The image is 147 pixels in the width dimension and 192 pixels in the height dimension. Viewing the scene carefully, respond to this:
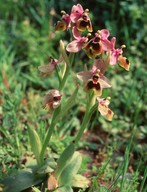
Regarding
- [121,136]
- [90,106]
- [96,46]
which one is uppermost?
[96,46]

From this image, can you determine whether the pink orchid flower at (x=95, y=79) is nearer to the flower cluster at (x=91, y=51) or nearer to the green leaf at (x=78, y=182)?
the flower cluster at (x=91, y=51)

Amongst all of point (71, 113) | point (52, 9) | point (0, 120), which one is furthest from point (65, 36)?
point (0, 120)

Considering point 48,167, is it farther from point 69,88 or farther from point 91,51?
point 69,88

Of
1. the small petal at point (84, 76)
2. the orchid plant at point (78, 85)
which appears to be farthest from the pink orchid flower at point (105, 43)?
the small petal at point (84, 76)

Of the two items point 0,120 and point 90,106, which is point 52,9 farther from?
point 90,106

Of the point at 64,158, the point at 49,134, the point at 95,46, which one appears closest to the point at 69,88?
the point at 49,134

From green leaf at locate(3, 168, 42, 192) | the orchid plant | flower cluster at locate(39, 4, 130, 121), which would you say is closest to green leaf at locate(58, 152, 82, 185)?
the orchid plant
